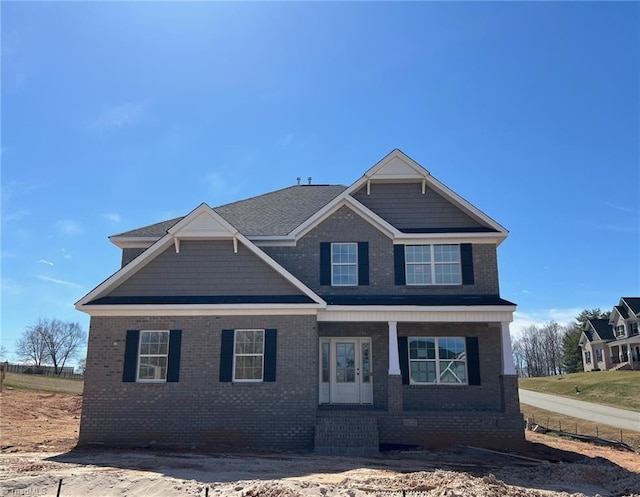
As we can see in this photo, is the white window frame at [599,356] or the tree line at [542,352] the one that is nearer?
the white window frame at [599,356]

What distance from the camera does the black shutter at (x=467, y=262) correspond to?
56.0 feet

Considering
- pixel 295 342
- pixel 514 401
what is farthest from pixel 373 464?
pixel 514 401

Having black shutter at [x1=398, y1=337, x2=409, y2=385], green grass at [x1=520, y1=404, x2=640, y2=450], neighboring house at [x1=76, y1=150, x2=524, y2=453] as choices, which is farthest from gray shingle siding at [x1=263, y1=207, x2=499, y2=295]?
green grass at [x1=520, y1=404, x2=640, y2=450]

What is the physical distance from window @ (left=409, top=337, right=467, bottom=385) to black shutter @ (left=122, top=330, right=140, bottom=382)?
8.42 m

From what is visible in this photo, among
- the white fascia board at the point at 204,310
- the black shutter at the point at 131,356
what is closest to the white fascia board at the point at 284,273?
the white fascia board at the point at 204,310

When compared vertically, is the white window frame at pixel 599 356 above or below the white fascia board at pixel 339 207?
below

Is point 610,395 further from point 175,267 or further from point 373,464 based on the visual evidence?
point 175,267

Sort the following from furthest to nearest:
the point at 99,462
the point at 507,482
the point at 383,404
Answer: the point at 383,404 → the point at 99,462 → the point at 507,482

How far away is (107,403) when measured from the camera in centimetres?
1474

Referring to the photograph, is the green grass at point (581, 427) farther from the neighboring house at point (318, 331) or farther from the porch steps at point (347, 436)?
the porch steps at point (347, 436)

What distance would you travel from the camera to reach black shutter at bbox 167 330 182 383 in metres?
14.8

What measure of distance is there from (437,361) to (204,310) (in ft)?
24.6

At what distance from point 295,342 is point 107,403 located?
5.65m

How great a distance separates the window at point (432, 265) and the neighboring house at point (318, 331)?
0.16 ft
